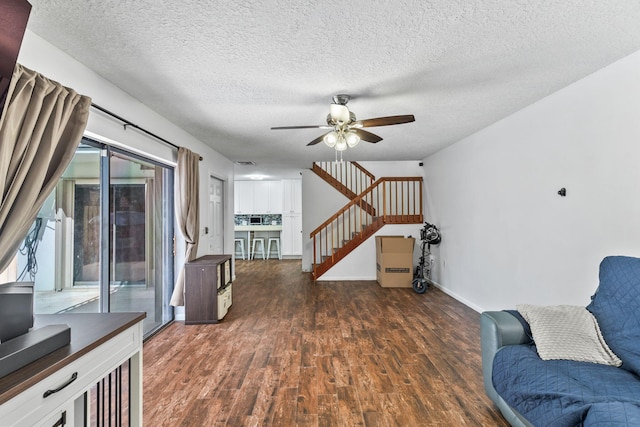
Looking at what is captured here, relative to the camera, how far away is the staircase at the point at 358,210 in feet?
19.6

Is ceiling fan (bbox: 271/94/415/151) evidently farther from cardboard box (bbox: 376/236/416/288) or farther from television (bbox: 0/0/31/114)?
cardboard box (bbox: 376/236/416/288)

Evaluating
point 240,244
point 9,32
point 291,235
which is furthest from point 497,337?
point 240,244

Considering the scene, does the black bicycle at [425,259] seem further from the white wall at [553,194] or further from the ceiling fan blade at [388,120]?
the ceiling fan blade at [388,120]

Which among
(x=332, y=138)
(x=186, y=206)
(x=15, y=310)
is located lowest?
(x=15, y=310)

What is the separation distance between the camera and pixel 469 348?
9.39 feet

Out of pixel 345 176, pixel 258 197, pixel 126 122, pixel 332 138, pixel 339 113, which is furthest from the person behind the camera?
pixel 258 197

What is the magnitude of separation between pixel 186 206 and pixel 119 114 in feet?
4.40

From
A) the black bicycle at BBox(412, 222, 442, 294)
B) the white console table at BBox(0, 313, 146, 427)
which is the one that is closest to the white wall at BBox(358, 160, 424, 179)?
the black bicycle at BBox(412, 222, 442, 294)

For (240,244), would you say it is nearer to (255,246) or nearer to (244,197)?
(255,246)

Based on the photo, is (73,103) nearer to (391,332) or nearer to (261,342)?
(261,342)

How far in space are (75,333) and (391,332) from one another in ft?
9.63

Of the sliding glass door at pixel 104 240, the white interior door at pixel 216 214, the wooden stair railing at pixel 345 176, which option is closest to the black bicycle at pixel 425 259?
the wooden stair railing at pixel 345 176

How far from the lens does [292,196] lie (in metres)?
8.60

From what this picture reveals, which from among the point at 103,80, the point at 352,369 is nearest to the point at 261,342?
the point at 352,369
